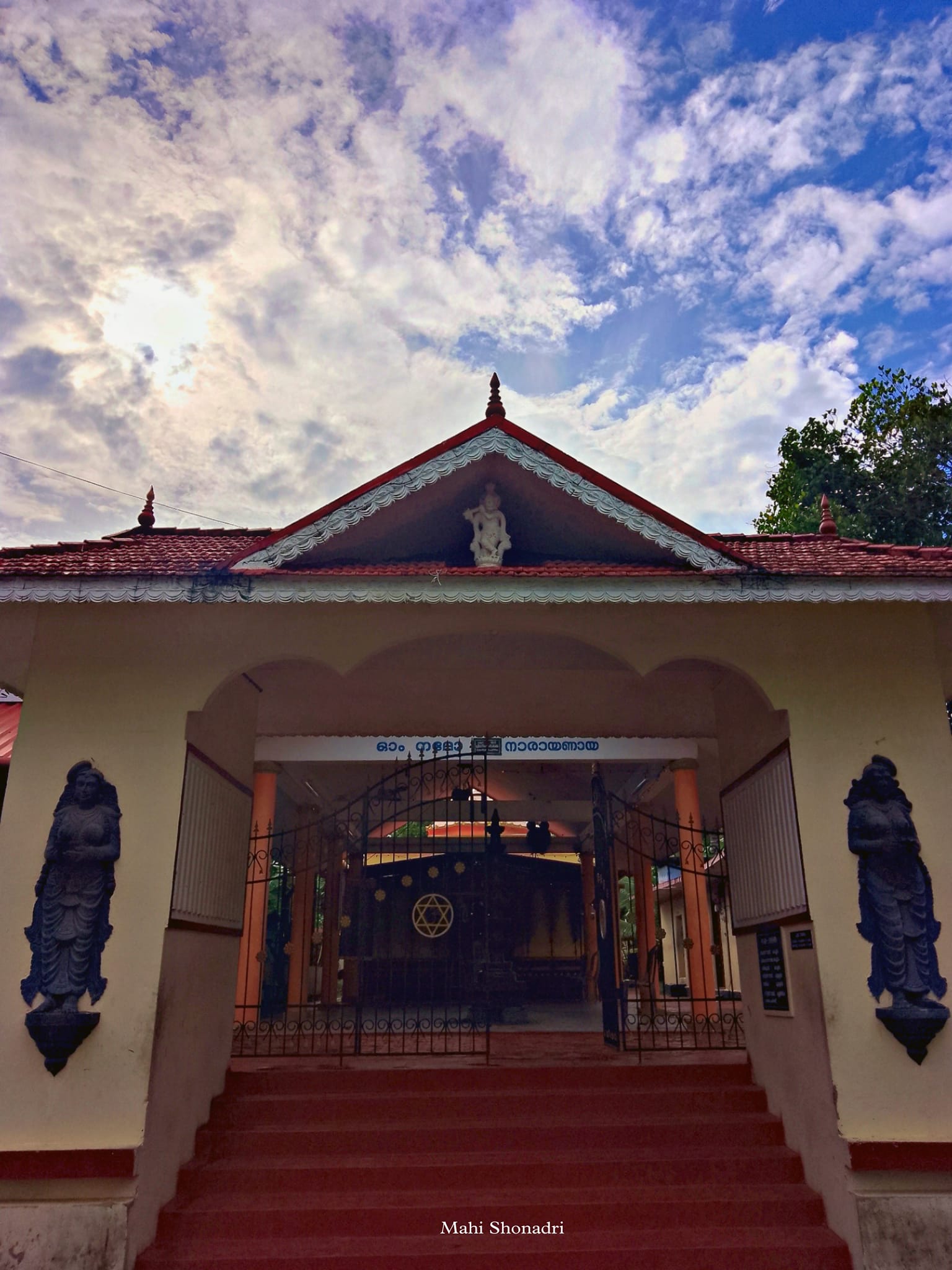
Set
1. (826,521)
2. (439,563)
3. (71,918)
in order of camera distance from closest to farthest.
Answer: (71,918)
(439,563)
(826,521)

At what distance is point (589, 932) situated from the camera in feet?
54.6

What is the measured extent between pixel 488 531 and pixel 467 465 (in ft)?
1.62

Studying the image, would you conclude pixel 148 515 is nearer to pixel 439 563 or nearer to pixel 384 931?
pixel 439 563

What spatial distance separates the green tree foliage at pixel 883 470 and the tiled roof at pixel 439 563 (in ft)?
35.2

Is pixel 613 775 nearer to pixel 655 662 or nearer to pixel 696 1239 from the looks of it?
pixel 655 662

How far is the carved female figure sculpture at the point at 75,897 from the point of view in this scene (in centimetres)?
546

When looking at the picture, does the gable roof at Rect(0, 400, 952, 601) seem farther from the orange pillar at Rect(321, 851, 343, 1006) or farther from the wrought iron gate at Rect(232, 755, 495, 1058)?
the orange pillar at Rect(321, 851, 343, 1006)

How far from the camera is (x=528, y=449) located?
618 centimetres

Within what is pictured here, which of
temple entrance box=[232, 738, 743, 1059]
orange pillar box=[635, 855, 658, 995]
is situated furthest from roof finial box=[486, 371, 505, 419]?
orange pillar box=[635, 855, 658, 995]

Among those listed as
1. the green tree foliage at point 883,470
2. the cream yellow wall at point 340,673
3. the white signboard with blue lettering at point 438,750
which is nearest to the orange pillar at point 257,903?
the white signboard with blue lettering at point 438,750

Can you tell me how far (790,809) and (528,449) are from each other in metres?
3.11

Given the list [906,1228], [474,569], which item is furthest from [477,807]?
[906,1228]

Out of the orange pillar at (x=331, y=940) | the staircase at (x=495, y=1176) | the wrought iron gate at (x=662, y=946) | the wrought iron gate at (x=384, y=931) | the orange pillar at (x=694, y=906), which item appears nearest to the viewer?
the staircase at (x=495, y=1176)

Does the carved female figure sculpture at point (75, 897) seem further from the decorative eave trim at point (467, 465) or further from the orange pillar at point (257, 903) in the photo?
the orange pillar at point (257, 903)
